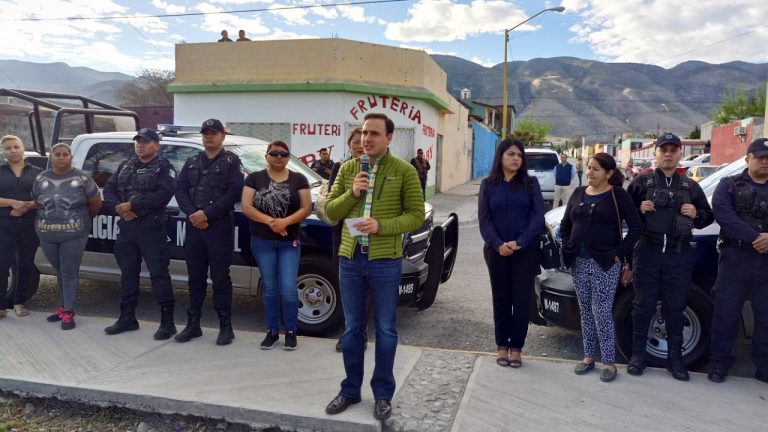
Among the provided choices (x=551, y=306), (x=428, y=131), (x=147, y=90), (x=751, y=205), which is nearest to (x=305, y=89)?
(x=428, y=131)

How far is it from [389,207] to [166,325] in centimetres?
276

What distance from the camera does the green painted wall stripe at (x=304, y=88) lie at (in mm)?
15242

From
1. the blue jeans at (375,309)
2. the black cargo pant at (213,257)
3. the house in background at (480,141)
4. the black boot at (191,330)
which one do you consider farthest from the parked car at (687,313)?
the house in background at (480,141)

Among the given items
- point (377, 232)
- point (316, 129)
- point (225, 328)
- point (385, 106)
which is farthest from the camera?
point (385, 106)

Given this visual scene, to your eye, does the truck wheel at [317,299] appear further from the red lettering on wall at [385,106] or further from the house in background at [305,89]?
the red lettering on wall at [385,106]

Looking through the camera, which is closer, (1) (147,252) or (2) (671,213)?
(2) (671,213)

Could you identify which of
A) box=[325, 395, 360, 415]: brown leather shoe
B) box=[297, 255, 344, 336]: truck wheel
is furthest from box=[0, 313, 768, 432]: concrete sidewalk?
box=[297, 255, 344, 336]: truck wheel

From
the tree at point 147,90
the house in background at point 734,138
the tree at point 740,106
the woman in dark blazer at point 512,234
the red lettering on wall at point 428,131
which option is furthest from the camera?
the tree at point 740,106

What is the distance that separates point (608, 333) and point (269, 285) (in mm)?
2691

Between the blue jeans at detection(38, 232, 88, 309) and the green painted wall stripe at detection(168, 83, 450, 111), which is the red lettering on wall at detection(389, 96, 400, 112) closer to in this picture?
the green painted wall stripe at detection(168, 83, 450, 111)

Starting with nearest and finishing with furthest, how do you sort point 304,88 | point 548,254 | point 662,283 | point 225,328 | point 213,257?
point 662,283, point 548,254, point 213,257, point 225,328, point 304,88

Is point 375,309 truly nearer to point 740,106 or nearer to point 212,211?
point 212,211

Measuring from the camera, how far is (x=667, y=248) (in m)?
4.13

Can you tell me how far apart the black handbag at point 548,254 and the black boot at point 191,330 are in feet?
9.82
